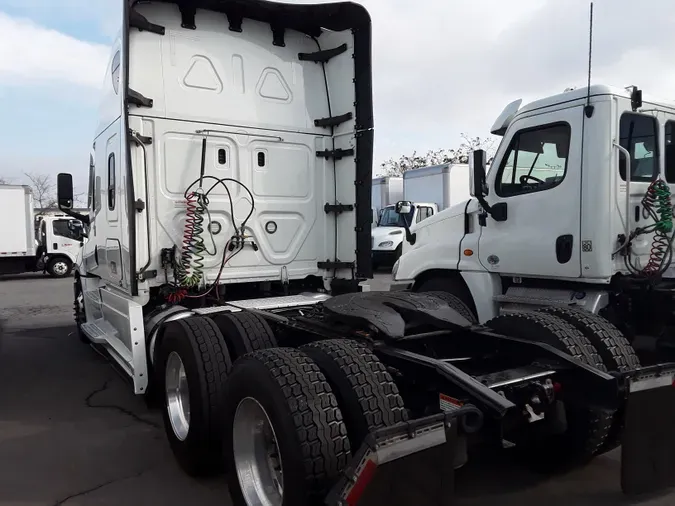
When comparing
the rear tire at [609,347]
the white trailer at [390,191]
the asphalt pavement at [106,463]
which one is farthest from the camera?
the white trailer at [390,191]

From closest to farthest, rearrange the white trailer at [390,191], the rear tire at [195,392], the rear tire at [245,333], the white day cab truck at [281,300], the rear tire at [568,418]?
the white day cab truck at [281,300]
the rear tire at [568,418]
the rear tire at [195,392]
the rear tire at [245,333]
the white trailer at [390,191]

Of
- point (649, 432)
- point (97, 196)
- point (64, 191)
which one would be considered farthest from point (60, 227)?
point (649, 432)

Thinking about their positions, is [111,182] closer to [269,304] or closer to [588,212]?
[269,304]

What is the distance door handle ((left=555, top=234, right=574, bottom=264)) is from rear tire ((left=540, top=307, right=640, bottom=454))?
1424 millimetres

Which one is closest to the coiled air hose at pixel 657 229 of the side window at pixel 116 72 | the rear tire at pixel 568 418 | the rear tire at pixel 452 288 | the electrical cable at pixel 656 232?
the electrical cable at pixel 656 232

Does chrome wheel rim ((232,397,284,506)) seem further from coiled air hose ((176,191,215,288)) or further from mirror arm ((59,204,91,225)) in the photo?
mirror arm ((59,204,91,225))

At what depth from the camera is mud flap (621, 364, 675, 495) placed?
287 cm

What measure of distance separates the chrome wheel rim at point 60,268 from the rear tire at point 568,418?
20.0 m

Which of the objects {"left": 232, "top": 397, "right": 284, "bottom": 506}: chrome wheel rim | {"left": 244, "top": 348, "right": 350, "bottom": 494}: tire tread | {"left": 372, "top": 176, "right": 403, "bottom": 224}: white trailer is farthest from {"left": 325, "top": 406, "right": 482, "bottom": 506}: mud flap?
{"left": 372, "top": 176, "right": 403, "bottom": 224}: white trailer

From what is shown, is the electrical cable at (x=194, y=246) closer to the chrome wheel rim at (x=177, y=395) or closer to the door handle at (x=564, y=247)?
the chrome wheel rim at (x=177, y=395)

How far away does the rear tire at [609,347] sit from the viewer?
3.27 meters

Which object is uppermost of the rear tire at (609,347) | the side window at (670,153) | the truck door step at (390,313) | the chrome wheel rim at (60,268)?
the side window at (670,153)

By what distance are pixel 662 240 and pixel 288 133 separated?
367 cm

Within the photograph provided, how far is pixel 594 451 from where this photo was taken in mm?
3285
